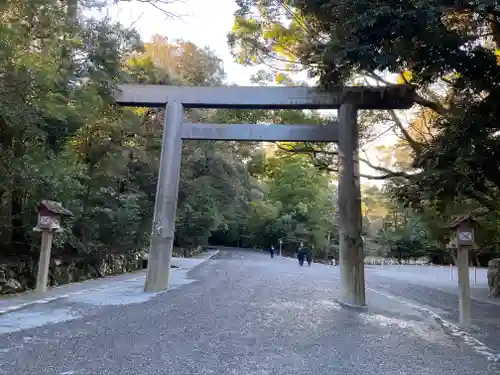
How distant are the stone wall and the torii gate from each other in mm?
3067

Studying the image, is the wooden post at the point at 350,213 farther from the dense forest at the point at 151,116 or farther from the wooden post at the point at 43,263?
the wooden post at the point at 43,263

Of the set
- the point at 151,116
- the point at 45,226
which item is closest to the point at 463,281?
the point at 45,226

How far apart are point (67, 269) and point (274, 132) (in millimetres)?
7491

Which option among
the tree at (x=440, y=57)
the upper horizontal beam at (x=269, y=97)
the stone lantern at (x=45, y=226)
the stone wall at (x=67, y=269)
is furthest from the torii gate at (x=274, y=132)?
the stone wall at (x=67, y=269)

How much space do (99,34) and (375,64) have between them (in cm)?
733

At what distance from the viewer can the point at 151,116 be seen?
57.5 ft

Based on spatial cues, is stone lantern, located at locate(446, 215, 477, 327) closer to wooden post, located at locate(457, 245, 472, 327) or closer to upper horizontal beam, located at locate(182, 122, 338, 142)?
wooden post, located at locate(457, 245, 472, 327)

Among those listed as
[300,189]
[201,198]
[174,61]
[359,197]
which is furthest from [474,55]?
[300,189]

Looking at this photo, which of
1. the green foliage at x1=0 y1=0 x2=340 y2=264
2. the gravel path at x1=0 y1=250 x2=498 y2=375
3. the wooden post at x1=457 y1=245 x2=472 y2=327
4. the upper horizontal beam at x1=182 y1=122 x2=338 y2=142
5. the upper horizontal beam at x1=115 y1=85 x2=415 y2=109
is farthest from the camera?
the upper horizontal beam at x1=182 y1=122 x2=338 y2=142

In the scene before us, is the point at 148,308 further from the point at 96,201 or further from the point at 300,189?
the point at 300,189

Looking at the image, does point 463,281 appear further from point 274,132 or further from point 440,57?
point 274,132

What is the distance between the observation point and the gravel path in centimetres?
452

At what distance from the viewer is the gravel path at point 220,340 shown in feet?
14.8

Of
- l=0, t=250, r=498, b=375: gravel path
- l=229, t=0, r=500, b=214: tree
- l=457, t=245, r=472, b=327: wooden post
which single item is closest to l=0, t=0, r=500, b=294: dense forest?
l=229, t=0, r=500, b=214: tree
